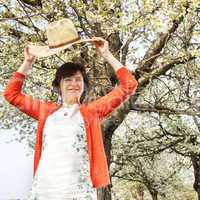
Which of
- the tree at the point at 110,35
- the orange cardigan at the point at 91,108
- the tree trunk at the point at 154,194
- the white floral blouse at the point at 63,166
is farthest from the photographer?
the tree trunk at the point at 154,194

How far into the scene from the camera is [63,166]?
12.3ft

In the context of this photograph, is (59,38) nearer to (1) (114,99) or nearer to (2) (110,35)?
(1) (114,99)

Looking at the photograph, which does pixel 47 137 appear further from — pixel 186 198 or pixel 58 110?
pixel 186 198

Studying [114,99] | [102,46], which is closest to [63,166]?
[114,99]

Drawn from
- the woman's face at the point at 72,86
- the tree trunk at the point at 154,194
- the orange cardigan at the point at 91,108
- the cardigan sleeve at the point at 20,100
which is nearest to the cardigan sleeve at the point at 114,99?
the orange cardigan at the point at 91,108

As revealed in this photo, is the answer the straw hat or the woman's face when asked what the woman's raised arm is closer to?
the straw hat

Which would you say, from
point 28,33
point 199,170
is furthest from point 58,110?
point 199,170

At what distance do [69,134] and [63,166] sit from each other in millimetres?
235

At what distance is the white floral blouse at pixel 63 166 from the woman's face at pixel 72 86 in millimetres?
223

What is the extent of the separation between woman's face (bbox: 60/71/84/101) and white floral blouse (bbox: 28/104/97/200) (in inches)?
8.8

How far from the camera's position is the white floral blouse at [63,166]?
12.2ft

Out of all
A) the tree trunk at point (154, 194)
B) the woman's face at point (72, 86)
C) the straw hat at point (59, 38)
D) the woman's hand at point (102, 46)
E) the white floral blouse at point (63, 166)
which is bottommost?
the white floral blouse at point (63, 166)

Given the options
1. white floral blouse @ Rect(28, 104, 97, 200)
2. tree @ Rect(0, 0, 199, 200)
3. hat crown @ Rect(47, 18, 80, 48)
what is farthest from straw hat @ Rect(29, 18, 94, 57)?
tree @ Rect(0, 0, 199, 200)

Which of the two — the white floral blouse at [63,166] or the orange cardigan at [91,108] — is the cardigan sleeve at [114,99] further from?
the white floral blouse at [63,166]
